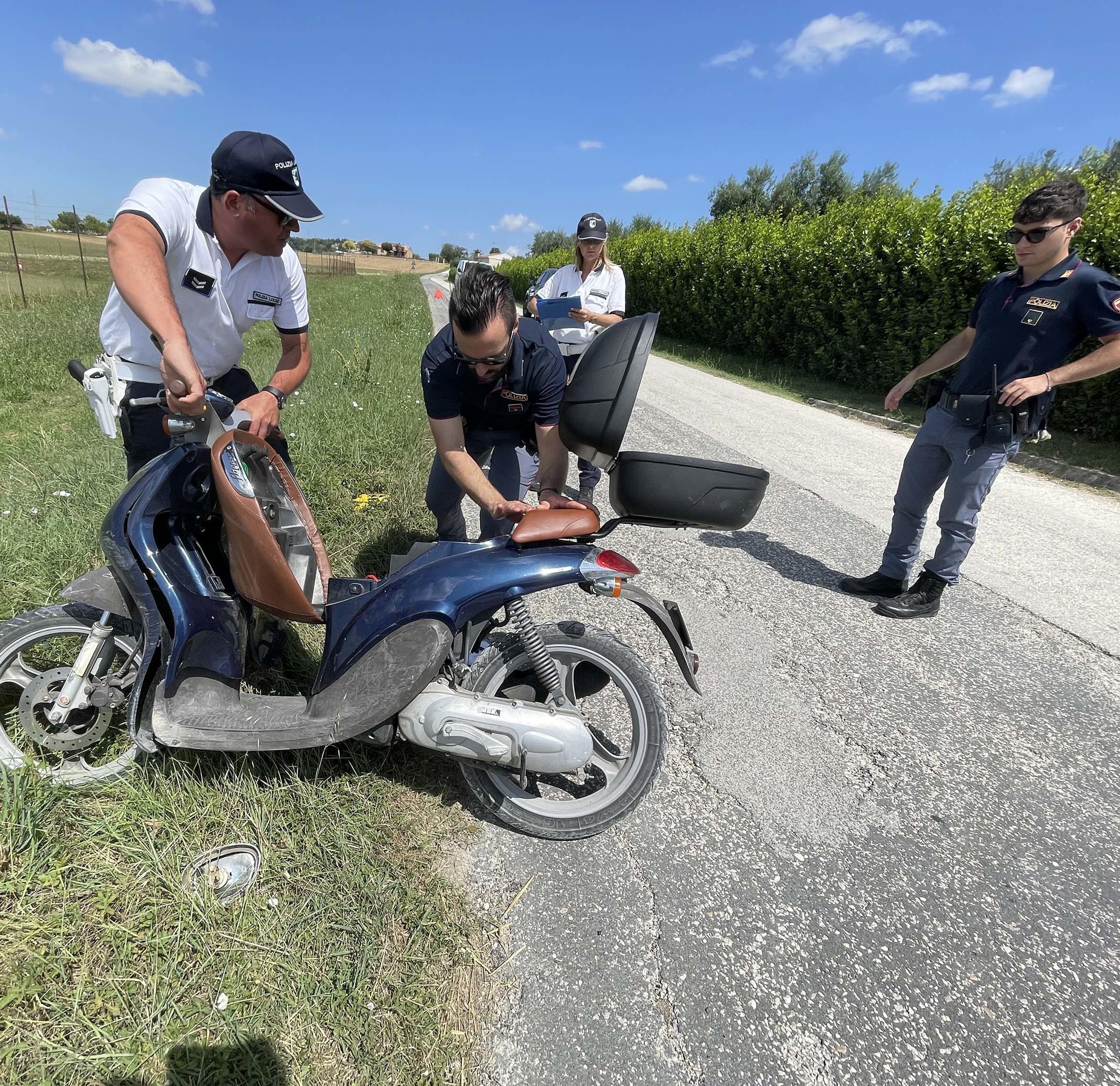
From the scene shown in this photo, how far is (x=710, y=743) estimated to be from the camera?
96.2 inches

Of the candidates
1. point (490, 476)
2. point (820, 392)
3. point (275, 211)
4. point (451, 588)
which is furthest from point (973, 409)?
point (820, 392)

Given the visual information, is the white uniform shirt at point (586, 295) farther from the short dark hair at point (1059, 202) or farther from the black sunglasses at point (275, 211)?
the black sunglasses at point (275, 211)

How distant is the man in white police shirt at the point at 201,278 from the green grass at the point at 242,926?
3.51 feet

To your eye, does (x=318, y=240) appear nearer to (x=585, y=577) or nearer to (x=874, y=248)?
(x=874, y=248)

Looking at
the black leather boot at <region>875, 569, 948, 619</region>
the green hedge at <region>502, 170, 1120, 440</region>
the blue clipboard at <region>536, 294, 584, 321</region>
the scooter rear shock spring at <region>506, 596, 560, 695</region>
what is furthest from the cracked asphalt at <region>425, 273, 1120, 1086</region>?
the green hedge at <region>502, 170, 1120, 440</region>

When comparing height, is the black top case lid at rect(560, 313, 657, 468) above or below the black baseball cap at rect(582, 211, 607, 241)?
below

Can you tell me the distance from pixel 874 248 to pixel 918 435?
8172mm

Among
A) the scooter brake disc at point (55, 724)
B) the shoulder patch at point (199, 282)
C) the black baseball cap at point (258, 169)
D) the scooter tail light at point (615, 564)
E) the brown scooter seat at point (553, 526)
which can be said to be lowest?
the scooter brake disc at point (55, 724)

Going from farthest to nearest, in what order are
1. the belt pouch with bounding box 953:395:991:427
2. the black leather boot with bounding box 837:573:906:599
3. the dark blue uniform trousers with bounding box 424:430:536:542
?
the black leather boot with bounding box 837:573:906:599, the belt pouch with bounding box 953:395:991:427, the dark blue uniform trousers with bounding box 424:430:536:542

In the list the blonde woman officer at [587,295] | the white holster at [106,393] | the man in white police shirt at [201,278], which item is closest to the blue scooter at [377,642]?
the white holster at [106,393]

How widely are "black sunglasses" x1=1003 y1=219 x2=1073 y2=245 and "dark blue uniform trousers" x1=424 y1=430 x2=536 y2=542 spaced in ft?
8.23

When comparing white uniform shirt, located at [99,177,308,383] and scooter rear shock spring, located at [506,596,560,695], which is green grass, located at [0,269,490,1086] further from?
white uniform shirt, located at [99,177,308,383]

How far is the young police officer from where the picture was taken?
2887 millimetres

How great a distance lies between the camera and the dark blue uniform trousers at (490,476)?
2996 mm
